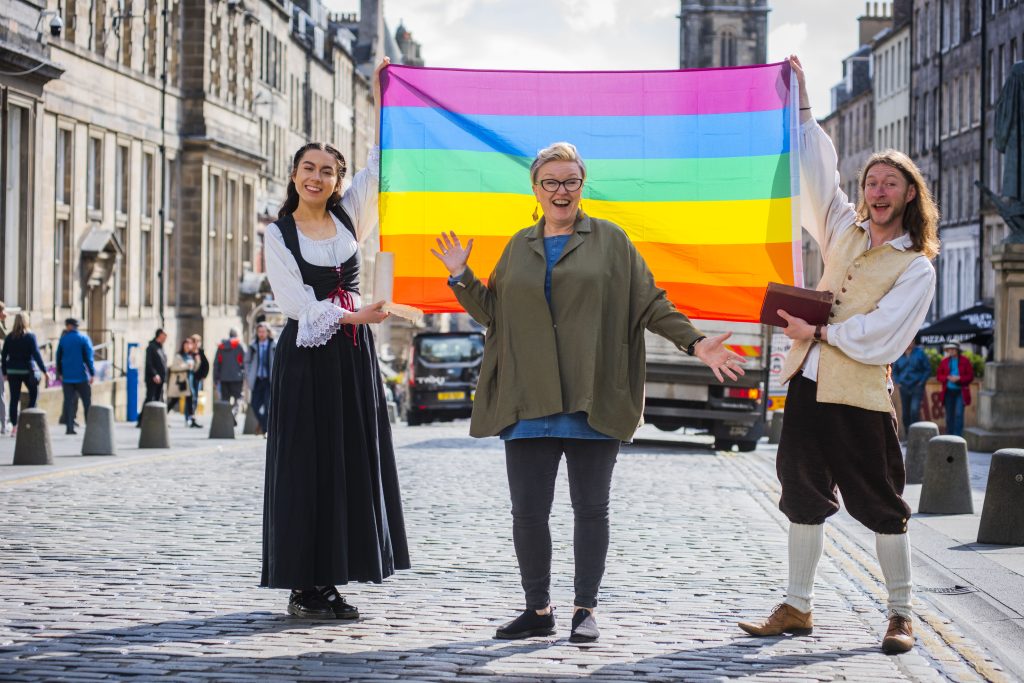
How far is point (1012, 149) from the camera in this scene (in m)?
25.5

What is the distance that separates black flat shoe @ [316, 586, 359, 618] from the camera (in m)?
7.98

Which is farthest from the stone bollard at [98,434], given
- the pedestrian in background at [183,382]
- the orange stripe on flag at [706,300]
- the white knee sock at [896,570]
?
the white knee sock at [896,570]

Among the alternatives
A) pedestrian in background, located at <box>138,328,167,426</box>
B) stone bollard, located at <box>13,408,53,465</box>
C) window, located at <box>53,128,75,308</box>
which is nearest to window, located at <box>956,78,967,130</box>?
window, located at <box>53,128,75,308</box>

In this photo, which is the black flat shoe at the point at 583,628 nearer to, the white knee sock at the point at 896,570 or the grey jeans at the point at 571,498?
the grey jeans at the point at 571,498

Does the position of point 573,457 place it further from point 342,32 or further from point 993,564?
point 342,32

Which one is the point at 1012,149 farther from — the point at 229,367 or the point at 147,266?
the point at 147,266

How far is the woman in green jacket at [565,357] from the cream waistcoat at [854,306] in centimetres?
42

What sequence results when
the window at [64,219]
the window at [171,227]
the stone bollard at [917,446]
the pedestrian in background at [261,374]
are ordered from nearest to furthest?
the stone bollard at [917,446], the pedestrian in background at [261,374], the window at [64,219], the window at [171,227]

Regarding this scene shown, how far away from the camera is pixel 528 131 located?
9172 mm

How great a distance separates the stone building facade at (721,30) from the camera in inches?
5389

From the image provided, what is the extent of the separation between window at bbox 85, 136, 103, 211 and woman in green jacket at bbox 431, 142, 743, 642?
38863 mm

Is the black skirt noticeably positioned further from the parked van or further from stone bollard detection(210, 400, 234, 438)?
the parked van

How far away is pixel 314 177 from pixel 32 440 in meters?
12.0

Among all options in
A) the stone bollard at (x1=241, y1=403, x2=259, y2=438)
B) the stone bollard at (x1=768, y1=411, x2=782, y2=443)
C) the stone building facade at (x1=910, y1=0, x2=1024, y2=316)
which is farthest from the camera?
the stone building facade at (x1=910, y1=0, x2=1024, y2=316)
